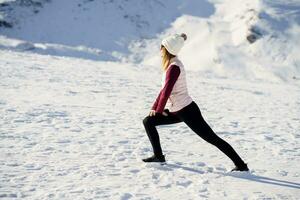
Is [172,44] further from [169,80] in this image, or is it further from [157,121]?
[157,121]

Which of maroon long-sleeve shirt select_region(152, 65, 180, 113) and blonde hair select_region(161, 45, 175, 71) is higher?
blonde hair select_region(161, 45, 175, 71)

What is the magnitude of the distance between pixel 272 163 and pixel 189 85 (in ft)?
33.7

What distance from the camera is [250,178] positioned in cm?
593

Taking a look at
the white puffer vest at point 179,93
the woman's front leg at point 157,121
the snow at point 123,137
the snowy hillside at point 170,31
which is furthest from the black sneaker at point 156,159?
the snowy hillside at point 170,31

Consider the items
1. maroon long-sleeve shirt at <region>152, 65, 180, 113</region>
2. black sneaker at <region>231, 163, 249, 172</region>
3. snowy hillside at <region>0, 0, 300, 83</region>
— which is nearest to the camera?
maroon long-sleeve shirt at <region>152, 65, 180, 113</region>

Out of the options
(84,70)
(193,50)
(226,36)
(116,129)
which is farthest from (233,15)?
(116,129)

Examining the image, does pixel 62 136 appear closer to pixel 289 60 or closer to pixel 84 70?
pixel 84 70

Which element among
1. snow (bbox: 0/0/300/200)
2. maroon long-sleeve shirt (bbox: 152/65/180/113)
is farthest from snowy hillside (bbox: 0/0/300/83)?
maroon long-sleeve shirt (bbox: 152/65/180/113)

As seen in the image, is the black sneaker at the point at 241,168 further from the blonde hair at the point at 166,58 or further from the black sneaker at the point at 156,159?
the blonde hair at the point at 166,58

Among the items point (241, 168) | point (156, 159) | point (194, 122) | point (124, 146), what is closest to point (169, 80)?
point (194, 122)

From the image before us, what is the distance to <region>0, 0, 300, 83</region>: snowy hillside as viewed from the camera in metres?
36.1

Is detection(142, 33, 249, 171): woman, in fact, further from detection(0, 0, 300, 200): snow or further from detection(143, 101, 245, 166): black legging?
detection(0, 0, 300, 200): snow

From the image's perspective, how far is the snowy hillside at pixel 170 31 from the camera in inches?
1420

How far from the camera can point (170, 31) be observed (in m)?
42.6
